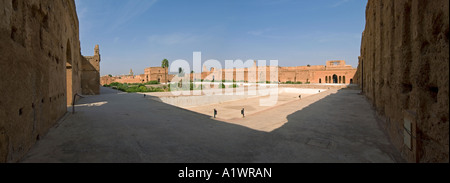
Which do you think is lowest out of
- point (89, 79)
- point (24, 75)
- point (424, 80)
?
point (424, 80)

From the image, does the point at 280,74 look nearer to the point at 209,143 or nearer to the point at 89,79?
the point at 89,79

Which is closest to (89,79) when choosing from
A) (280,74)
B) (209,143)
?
(209,143)

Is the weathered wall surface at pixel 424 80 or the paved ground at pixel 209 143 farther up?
the weathered wall surface at pixel 424 80

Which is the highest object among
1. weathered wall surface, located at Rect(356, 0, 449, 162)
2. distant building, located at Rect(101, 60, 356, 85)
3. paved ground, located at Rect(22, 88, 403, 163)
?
distant building, located at Rect(101, 60, 356, 85)

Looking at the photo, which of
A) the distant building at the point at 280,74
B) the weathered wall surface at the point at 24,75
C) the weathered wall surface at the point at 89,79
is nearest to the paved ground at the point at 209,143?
the weathered wall surface at the point at 24,75

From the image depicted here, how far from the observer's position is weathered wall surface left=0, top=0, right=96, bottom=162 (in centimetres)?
291

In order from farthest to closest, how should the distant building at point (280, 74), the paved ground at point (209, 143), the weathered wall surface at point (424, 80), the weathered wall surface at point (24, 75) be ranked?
the distant building at point (280, 74) → the paved ground at point (209, 143) → the weathered wall surface at point (24, 75) → the weathered wall surface at point (424, 80)

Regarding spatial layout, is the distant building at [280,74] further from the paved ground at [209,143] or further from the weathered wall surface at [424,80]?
the weathered wall surface at [424,80]

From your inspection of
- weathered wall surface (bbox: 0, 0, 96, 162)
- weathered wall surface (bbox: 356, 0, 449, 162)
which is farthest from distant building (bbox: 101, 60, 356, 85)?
weathered wall surface (bbox: 0, 0, 96, 162)

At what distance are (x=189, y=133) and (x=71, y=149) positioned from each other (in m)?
2.44

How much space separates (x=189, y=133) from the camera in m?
5.30

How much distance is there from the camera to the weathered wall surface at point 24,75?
114 inches

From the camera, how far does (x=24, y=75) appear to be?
11.8 feet

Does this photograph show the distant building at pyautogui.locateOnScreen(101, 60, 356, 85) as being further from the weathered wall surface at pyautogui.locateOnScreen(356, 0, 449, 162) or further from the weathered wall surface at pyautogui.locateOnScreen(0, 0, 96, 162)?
the weathered wall surface at pyautogui.locateOnScreen(0, 0, 96, 162)
